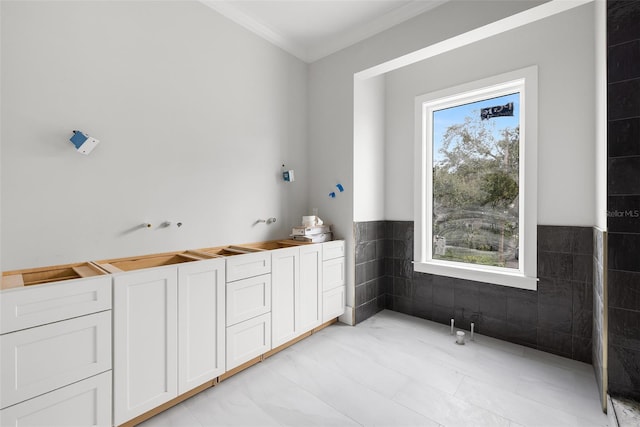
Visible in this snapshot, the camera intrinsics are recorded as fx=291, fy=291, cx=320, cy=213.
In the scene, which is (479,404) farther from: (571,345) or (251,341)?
(251,341)

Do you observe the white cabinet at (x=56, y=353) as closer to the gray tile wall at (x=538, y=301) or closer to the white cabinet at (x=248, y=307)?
the white cabinet at (x=248, y=307)

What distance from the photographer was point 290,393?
1801mm

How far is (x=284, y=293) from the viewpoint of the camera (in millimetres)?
2283

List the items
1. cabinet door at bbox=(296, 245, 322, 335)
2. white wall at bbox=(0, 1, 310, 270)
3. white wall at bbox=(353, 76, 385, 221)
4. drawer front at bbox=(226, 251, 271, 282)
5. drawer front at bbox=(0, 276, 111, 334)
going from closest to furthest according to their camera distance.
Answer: drawer front at bbox=(0, 276, 111, 334)
white wall at bbox=(0, 1, 310, 270)
drawer front at bbox=(226, 251, 271, 282)
cabinet door at bbox=(296, 245, 322, 335)
white wall at bbox=(353, 76, 385, 221)

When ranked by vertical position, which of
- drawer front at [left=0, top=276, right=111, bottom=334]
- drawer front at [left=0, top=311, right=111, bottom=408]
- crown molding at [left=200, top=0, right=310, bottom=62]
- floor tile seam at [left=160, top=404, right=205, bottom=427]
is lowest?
floor tile seam at [left=160, top=404, right=205, bottom=427]

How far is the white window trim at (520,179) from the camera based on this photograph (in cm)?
235

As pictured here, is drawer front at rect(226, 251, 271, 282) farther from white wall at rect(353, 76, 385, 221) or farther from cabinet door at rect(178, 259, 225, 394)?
white wall at rect(353, 76, 385, 221)

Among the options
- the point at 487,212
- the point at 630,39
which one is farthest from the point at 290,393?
the point at 630,39

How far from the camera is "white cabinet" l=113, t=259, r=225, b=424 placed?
57.0 inches

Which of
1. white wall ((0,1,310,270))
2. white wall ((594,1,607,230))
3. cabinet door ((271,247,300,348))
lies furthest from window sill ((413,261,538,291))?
white wall ((0,1,310,270))

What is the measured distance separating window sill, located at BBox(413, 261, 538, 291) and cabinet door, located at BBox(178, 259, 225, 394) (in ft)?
6.59

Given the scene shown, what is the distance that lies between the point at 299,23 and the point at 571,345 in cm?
344

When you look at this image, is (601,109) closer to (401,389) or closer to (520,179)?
(520,179)

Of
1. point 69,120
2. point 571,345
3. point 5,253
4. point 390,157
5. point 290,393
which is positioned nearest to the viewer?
point 5,253
